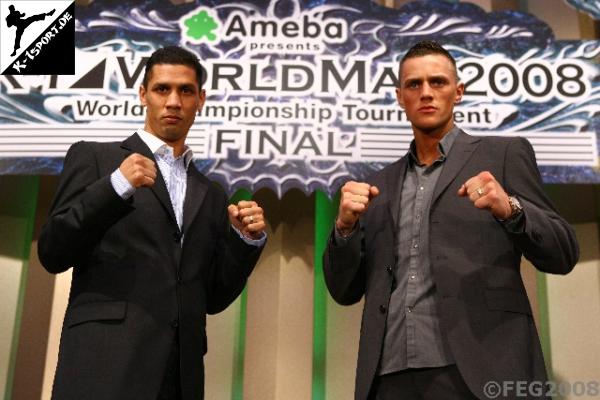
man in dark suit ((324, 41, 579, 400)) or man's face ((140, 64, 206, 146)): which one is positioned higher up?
man's face ((140, 64, 206, 146))

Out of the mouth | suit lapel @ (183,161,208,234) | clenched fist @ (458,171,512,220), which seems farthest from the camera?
the mouth

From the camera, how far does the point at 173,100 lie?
5.86ft

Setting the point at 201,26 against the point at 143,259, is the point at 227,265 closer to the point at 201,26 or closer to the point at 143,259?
the point at 143,259

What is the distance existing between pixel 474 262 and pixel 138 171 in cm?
78

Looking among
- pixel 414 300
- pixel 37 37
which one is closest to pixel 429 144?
pixel 414 300

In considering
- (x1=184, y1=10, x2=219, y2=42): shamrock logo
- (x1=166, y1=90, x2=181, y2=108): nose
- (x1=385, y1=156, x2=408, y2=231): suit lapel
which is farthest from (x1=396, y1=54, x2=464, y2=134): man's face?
(x1=184, y1=10, x2=219, y2=42): shamrock logo

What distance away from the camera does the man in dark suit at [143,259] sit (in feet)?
4.75

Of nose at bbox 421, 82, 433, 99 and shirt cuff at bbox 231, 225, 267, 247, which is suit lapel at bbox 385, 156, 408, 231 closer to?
nose at bbox 421, 82, 433, 99

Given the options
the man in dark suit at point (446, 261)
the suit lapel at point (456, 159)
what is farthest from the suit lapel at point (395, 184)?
the suit lapel at point (456, 159)

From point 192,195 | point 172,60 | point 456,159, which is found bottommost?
point 192,195

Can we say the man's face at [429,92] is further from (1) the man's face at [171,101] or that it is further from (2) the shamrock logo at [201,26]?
(2) the shamrock logo at [201,26]

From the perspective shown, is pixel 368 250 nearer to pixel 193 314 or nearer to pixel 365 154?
pixel 193 314

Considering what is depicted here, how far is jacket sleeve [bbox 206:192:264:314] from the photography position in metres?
1.68

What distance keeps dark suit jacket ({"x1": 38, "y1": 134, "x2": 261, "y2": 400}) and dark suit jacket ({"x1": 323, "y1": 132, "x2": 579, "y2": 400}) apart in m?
0.31
